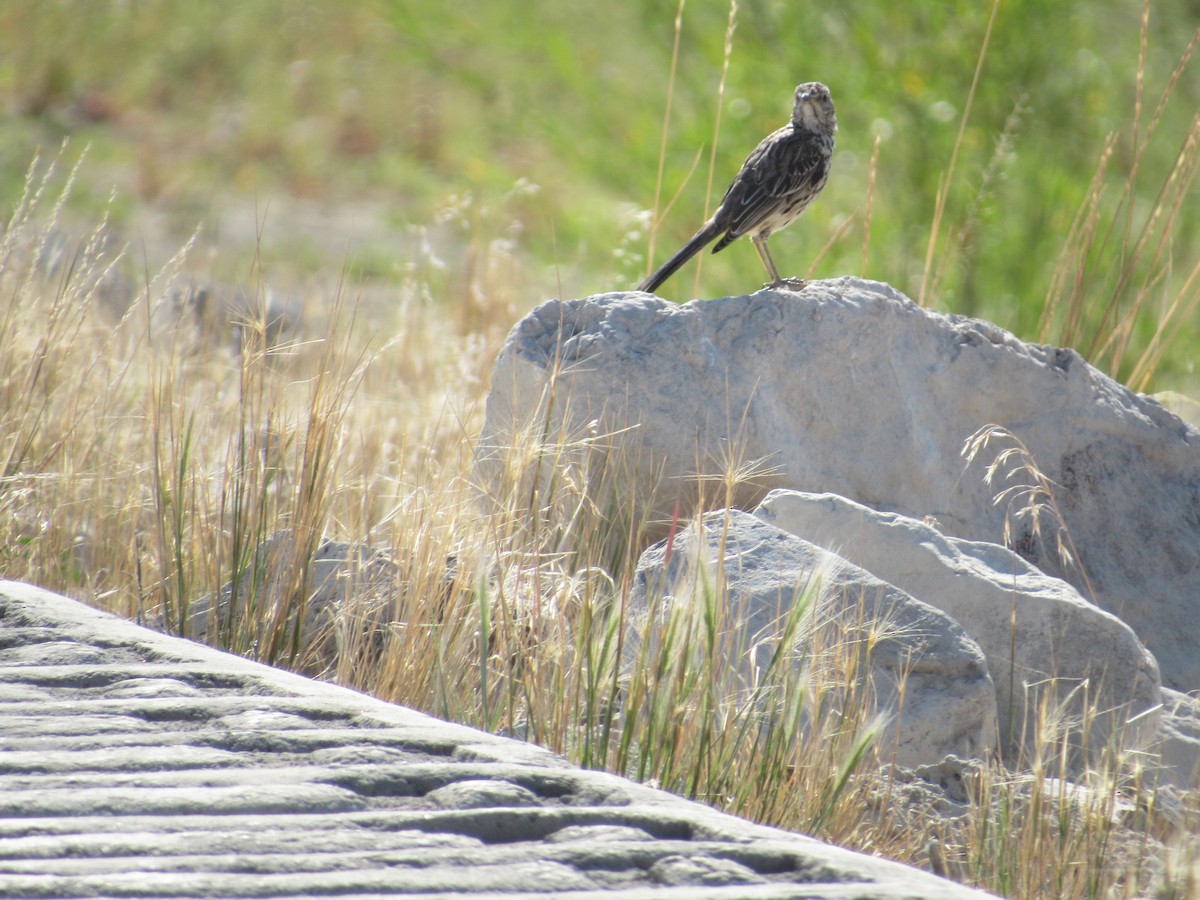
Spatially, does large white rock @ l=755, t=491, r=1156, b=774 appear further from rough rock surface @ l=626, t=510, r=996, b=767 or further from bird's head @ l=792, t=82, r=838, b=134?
bird's head @ l=792, t=82, r=838, b=134

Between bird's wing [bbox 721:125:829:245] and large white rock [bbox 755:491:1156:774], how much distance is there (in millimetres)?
1640

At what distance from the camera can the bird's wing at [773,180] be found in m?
4.71

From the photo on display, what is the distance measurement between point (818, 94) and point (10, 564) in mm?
3168

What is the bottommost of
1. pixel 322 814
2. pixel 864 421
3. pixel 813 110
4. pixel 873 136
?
pixel 322 814

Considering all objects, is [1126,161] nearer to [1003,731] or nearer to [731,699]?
[1003,731]

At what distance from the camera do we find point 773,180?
475cm

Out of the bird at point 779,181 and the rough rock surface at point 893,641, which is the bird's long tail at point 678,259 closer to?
the bird at point 779,181

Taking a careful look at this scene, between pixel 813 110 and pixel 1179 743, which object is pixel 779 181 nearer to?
pixel 813 110

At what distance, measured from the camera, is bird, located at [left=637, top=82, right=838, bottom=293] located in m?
4.71

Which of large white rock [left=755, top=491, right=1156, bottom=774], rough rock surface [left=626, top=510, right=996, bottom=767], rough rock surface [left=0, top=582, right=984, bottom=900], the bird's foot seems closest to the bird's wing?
the bird's foot

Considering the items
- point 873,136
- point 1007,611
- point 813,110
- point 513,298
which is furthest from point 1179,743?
point 873,136

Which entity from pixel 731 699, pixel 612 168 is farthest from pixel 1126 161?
pixel 731 699

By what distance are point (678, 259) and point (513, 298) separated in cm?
259

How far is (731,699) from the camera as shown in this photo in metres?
2.53
